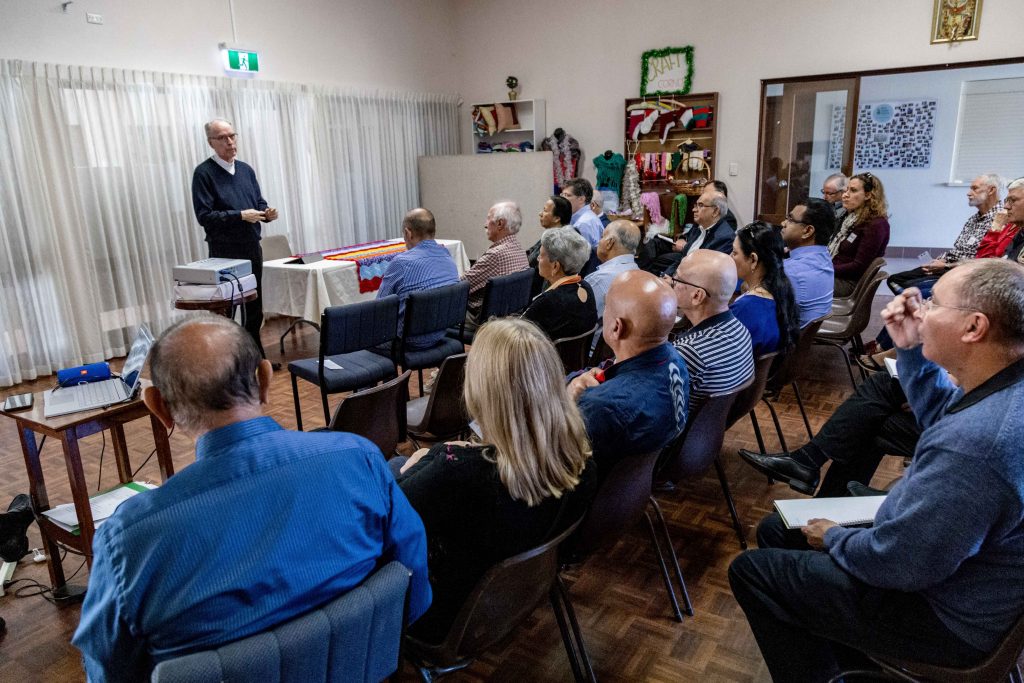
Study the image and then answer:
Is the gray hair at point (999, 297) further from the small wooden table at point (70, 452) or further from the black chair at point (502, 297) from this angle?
the black chair at point (502, 297)

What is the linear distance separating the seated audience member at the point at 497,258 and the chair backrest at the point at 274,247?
7.72 feet

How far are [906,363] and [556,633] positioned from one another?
1.40 m

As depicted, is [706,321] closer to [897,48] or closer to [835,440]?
[835,440]

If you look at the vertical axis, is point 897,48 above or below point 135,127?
above

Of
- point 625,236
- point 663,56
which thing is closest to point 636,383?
point 625,236

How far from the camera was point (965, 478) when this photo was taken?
1.32 metres

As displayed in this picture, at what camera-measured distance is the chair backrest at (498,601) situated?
4.84 feet

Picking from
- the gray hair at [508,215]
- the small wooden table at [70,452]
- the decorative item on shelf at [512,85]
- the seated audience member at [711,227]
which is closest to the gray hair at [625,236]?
the gray hair at [508,215]

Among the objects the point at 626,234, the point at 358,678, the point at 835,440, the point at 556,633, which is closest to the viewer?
the point at 358,678

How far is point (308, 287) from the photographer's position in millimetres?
4941

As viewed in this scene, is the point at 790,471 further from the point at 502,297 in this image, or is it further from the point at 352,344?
the point at 352,344

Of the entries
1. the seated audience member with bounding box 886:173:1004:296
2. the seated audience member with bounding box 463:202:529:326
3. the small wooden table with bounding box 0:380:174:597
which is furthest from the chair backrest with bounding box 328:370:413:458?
the seated audience member with bounding box 886:173:1004:296

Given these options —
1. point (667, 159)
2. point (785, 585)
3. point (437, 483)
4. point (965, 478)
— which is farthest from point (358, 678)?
point (667, 159)

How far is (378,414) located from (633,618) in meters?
1.20
